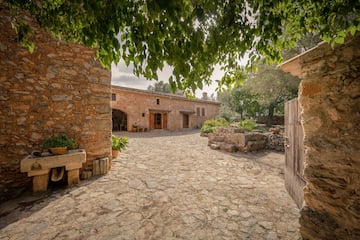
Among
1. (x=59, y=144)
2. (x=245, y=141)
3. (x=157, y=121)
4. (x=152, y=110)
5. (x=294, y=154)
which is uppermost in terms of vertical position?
(x=152, y=110)

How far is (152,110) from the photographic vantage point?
15211mm

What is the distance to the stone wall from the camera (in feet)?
9.77

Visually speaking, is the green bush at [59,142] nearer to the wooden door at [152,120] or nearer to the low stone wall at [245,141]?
the low stone wall at [245,141]

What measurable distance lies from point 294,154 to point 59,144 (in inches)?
192

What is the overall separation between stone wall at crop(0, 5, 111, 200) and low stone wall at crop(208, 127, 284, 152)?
4894mm

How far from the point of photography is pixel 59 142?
124 inches

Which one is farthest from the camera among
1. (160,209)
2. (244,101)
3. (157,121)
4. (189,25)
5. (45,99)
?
(244,101)

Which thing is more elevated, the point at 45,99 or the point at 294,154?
the point at 45,99

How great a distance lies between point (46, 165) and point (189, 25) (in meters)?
3.61

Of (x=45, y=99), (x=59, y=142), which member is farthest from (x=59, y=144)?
(x=45, y=99)

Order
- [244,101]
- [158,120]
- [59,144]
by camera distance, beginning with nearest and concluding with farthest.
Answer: [59,144] → [158,120] → [244,101]

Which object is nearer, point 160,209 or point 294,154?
point 160,209

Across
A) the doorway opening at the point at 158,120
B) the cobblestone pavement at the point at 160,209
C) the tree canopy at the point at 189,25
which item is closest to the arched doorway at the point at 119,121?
the doorway opening at the point at 158,120

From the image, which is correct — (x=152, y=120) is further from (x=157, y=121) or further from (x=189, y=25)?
(x=189, y=25)
